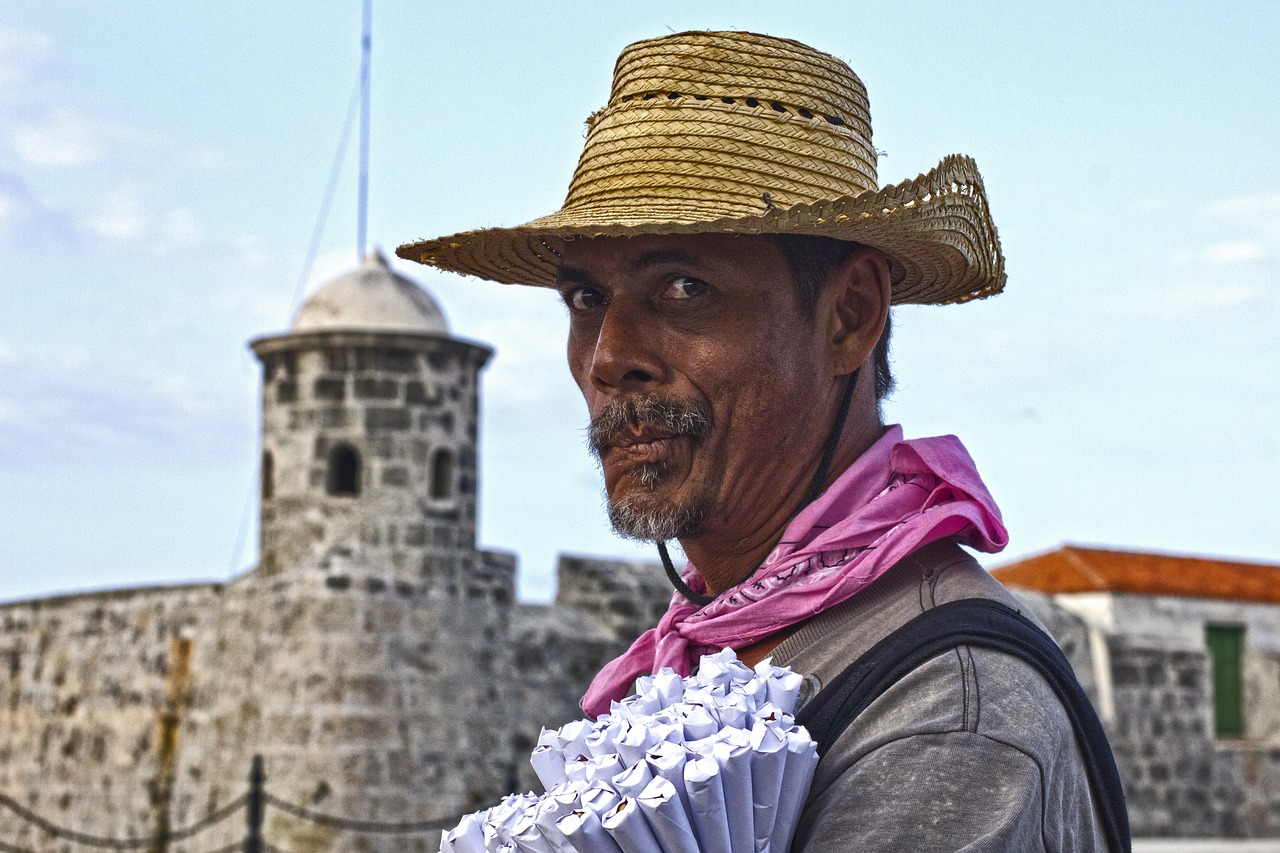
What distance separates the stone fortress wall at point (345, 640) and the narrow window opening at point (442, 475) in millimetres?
12

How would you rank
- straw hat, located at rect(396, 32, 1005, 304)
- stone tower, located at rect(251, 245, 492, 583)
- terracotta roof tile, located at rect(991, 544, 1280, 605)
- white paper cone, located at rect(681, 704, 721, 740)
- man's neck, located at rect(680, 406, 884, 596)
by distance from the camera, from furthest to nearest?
terracotta roof tile, located at rect(991, 544, 1280, 605) → stone tower, located at rect(251, 245, 492, 583) → man's neck, located at rect(680, 406, 884, 596) → straw hat, located at rect(396, 32, 1005, 304) → white paper cone, located at rect(681, 704, 721, 740)

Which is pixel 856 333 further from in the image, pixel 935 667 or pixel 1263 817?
pixel 1263 817

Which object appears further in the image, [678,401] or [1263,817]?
[1263,817]

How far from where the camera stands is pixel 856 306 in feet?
A: 7.42

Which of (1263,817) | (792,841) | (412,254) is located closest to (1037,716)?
(792,841)

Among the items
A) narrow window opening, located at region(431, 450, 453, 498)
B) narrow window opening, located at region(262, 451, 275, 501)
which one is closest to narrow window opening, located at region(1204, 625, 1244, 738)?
narrow window opening, located at region(431, 450, 453, 498)

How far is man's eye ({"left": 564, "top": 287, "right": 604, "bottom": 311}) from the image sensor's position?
2.27 m

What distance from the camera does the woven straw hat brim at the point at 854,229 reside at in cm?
204

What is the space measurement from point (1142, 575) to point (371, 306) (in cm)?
650

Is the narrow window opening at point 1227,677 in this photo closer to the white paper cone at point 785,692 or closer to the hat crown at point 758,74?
the hat crown at point 758,74

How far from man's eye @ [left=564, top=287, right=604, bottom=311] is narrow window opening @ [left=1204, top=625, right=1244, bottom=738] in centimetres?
1165

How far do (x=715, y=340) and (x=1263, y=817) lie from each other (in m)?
12.2

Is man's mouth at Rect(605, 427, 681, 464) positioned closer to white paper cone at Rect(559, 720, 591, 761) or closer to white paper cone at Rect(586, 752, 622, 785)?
white paper cone at Rect(559, 720, 591, 761)

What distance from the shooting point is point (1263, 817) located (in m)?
12.9
